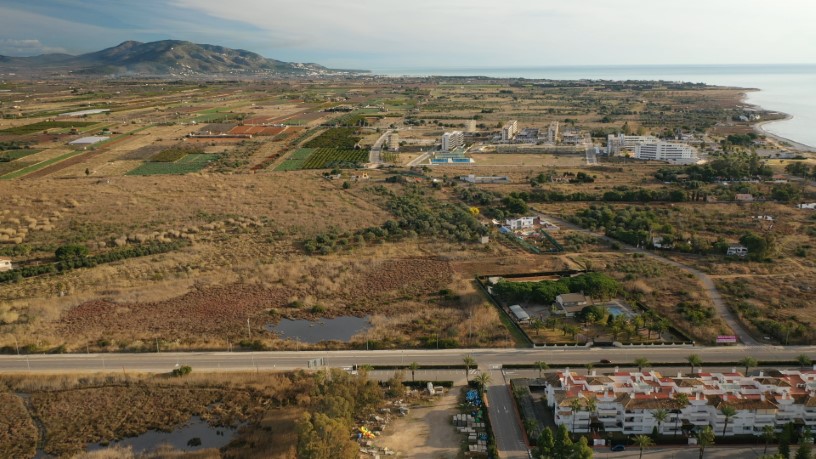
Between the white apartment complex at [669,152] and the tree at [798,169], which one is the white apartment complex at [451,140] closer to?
the white apartment complex at [669,152]

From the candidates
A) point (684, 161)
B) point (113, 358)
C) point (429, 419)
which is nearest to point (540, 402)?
point (429, 419)

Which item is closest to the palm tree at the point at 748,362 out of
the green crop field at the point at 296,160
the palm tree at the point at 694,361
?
the palm tree at the point at 694,361

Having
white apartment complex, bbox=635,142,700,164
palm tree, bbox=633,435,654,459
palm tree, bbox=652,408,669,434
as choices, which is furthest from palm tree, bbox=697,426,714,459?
white apartment complex, bbox=635,142,700,164

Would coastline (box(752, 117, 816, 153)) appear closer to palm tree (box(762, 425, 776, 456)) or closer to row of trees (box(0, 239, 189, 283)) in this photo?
palm tree (box(762, 425, 776, 456))

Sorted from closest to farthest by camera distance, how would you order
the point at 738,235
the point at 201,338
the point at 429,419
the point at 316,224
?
1. the point at 429,419
2. the point at 201,338
3. the point at 738,235
4. the point at 316,224

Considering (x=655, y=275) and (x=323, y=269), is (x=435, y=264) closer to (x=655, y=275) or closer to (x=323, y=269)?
(x=323, y=269)

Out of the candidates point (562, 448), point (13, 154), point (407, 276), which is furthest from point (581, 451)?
point (13, 154)

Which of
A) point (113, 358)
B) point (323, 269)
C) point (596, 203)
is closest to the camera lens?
→ point (113, 358)
